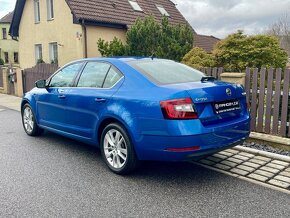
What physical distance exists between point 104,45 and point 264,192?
350 inches

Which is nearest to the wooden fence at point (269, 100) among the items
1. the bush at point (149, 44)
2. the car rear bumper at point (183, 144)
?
the car rear bumper at point (183, 144)

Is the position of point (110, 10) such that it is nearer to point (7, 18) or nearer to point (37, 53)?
point (37, 53)

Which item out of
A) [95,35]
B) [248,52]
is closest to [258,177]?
[248,52]

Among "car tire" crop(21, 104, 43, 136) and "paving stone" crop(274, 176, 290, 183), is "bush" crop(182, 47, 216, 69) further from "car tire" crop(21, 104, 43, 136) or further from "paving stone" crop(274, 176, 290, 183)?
"paving stone" crop(274, 176, 290, 183)

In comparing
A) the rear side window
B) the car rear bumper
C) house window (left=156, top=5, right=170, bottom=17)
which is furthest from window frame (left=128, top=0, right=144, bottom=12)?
the car rear bumper

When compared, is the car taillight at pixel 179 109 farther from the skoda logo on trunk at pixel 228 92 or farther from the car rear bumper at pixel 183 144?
the skoda logo on trunk at pixel 228 92

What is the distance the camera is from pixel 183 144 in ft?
11.5

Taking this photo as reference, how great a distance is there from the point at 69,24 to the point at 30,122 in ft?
36.3

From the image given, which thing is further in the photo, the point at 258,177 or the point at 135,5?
the point at 135,5

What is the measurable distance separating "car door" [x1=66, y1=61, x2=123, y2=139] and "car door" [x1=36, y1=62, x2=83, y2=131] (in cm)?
19

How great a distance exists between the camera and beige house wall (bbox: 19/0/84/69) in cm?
1619

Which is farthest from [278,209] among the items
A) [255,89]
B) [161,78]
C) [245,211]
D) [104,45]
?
[104,45]

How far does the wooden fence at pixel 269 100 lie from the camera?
17.3ft

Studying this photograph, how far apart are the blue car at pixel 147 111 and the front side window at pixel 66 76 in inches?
1.0
